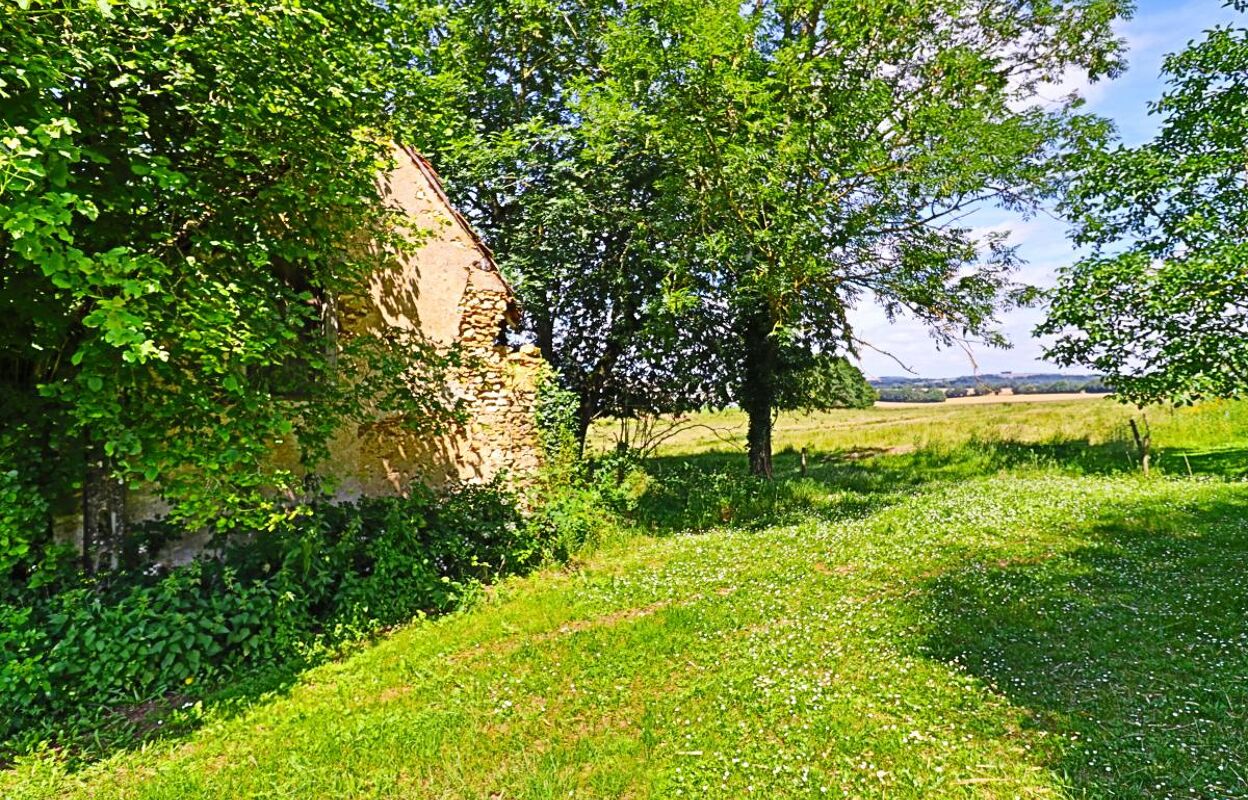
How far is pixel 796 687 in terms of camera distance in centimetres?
476

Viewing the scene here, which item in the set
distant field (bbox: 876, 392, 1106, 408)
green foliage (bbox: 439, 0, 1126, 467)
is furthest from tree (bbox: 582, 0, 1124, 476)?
distant field (bbox: 876, 392, 1106, 408)

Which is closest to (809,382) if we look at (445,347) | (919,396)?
(445,347)

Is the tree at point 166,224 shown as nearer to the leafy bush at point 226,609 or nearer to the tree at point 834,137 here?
the leafy bush at point 226,609

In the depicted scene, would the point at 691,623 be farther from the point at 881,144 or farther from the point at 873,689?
the point at 881,144

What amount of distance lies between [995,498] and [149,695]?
14032 mm

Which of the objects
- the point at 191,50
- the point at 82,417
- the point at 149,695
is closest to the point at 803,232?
the point at 191,50

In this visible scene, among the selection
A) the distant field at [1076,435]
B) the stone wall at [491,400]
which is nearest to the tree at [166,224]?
the stone wall at [491,400]

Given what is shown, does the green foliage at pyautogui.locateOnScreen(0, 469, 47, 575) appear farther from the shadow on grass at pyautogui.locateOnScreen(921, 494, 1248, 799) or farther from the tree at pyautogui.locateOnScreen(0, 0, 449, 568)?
the shadow on grass at pyautogui.locateOnScreen(921, 494, 1248, 799)

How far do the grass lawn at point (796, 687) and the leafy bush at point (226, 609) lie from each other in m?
0.52

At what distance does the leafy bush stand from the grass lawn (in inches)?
20.3

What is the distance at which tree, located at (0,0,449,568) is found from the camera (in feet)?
13.4

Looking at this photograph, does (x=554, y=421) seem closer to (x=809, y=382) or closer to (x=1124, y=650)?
(x=1124, y=650)

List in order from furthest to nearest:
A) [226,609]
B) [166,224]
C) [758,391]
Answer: [758,391]
[226,609]
[166,224]

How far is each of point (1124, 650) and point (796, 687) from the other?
318 centimetres
